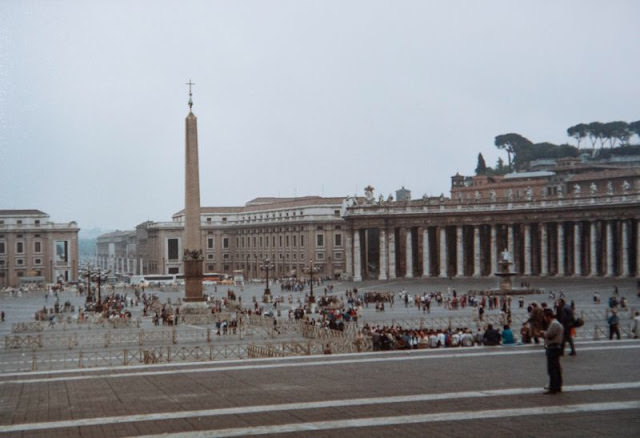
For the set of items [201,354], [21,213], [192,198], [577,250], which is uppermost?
[21,213]

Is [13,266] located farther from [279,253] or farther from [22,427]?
[22,427]

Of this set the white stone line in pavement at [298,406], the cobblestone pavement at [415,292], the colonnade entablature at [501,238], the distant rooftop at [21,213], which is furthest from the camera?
the distant rooftop at [21,213]

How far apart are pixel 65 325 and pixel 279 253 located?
208 ft

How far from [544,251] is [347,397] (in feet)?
205

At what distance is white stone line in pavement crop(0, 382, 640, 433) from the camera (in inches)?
530

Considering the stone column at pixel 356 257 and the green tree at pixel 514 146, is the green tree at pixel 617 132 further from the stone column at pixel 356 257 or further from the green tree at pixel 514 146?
the stone column at pixel 356 257

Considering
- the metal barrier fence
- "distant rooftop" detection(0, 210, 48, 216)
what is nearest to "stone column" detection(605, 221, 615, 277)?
the metal barrier fence

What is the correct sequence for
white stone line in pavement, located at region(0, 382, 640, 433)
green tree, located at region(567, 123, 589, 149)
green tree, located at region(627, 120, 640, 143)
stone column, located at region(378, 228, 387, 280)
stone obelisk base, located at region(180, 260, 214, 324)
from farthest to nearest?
green tree, located at region(567, 123, 589, 149) → green tree, located at region(627, 120, 640, 143) → stone column, located at region(378, 228, 387, 280) → stone obelisk base, located at region(180, 260, 214, 324) → white stone line in pavement, located at region(0, 382, 640, 433)

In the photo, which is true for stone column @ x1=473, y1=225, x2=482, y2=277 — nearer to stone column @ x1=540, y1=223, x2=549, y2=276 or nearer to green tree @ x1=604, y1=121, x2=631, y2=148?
stone column @ x1=540, y1=223, x2=549, y2=276

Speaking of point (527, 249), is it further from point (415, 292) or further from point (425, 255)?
point (415, 292)

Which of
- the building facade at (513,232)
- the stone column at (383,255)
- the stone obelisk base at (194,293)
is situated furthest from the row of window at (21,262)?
the stone obelisk base at (194,293)

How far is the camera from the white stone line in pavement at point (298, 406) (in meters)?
13.5

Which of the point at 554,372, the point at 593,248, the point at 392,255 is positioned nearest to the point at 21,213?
the point at 392,255

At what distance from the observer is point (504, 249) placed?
8175 centimetres
